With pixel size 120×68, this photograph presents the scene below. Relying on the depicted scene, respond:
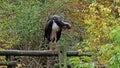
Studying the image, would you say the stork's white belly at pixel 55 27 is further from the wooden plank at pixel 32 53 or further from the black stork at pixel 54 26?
the wooden plank at pixel 32 53

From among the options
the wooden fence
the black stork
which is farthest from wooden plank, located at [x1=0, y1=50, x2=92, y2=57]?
the black stork

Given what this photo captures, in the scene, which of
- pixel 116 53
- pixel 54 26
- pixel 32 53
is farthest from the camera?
pixel 54 26

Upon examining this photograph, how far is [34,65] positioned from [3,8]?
2.09m

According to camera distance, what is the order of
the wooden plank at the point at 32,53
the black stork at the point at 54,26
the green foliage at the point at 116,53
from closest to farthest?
the green foliage at the point at 116,53
the wooden plank at the point at 32,53
the black stork at the point at 54,26

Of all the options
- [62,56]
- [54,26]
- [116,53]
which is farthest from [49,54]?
[116,53]

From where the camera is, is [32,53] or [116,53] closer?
[116,53]

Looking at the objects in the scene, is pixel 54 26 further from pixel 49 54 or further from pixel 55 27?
pixel 49 54

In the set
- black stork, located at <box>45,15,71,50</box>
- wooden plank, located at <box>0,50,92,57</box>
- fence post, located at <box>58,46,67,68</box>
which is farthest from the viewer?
black stork, located at <box>45,15,71,50</box>

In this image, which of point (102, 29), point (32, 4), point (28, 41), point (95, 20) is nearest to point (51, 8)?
point (32, 4)

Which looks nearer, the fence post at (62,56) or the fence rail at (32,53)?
the fence rail at (32,53)

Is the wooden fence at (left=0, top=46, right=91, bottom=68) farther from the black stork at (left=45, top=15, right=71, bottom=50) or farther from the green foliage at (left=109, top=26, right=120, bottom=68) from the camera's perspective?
the green foliage at (left=109, top=26, right=120, bottom=68)

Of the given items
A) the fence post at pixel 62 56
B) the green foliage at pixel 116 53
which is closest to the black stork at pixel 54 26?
the fence post at pixel 62 56

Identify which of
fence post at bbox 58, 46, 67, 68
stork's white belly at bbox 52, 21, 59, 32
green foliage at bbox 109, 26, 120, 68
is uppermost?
green foliage at bbox 109, 26, 120, 68

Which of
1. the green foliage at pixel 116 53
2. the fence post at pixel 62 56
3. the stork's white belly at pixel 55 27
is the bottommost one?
the fence post at pixel 62 56
